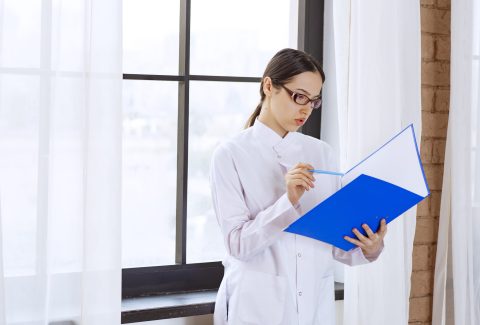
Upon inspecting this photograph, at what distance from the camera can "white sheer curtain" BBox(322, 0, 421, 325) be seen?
105 inches

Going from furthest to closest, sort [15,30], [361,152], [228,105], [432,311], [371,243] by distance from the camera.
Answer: [432,311], [228,105], [361,152], [371,243], [15,30]

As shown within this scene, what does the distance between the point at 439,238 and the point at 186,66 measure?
4.01 feet

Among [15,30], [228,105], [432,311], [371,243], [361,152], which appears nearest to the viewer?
[15,30]

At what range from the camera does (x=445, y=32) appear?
3020mm

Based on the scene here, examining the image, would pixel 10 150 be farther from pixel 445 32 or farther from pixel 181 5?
pixel 445 32

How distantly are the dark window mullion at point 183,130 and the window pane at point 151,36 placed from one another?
→ 0.03 metres

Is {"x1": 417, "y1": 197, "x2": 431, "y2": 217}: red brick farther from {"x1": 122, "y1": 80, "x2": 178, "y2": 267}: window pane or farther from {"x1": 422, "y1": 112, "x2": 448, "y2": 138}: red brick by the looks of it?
{"x1": 122, "y1": 80, "x2": 178, "y2": 267}: window pane

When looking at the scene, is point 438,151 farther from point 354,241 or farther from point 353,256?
point 354,241

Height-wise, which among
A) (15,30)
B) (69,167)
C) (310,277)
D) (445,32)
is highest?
(445,32)

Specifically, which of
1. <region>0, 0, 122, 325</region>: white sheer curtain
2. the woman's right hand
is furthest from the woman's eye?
<region>0, 0, 122, 325</region>: white sheer curtain

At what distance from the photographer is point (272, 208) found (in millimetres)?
2088

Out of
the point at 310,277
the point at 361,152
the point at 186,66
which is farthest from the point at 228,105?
the point at 310,277

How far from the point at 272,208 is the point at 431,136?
3.91 ft

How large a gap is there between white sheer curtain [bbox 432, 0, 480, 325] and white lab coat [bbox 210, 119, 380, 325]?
76cm
